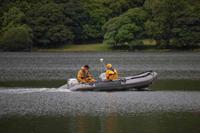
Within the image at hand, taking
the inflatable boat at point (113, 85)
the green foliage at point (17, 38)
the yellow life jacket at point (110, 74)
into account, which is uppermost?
the yellow life jacket at point (110, 74)

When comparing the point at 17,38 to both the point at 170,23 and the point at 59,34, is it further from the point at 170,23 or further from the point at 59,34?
the point at 170,23

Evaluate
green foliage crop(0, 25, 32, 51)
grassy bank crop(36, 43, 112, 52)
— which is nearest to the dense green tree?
grassy bank crop(36, 43, 112, 52)

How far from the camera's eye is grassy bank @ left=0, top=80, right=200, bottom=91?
52500mm

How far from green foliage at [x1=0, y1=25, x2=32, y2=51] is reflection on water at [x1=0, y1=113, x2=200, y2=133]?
102 meters

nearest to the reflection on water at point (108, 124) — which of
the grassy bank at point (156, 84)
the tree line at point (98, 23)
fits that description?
the grassy bank at point (156, 84)

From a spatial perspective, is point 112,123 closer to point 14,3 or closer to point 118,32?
point 118,32

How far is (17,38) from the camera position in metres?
134

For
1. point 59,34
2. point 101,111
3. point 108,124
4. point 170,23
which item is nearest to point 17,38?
point 59,34

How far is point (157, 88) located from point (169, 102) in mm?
11514

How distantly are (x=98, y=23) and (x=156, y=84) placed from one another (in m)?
92.4

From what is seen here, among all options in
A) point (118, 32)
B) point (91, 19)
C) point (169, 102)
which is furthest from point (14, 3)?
point (169, 102)

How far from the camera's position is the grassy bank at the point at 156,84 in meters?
52.5

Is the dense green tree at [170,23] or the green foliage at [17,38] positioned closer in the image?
the dense green tree at [170,23]

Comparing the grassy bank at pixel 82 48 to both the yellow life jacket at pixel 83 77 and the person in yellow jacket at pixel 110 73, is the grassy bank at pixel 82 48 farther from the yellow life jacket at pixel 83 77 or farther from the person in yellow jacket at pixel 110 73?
the person in yellow jacket at pixel 110 73
